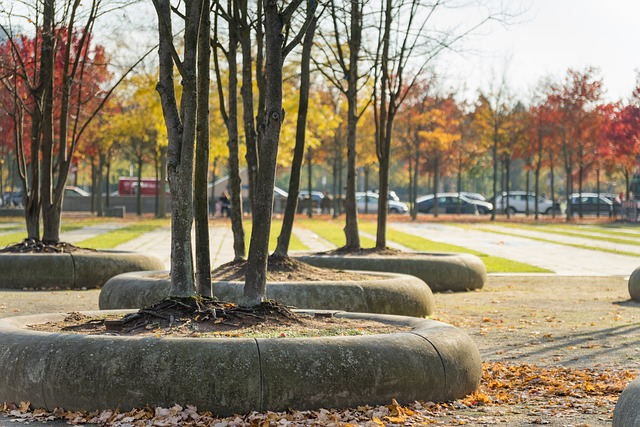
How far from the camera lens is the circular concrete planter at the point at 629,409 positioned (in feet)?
18.2

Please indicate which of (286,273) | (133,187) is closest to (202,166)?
(286,273)

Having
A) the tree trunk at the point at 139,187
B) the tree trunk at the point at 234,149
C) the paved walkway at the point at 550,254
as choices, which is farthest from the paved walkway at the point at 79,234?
the tree trunk at the point at 234,149

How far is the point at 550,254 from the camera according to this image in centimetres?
2653

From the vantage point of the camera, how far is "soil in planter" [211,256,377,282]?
42.2 feet

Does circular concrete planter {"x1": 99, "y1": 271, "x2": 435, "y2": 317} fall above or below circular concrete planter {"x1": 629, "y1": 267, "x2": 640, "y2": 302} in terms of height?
above

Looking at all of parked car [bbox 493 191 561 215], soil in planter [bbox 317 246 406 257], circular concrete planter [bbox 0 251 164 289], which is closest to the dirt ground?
circular concrete planter [bbox 0 251 164 289]

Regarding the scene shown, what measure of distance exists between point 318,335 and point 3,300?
764cm

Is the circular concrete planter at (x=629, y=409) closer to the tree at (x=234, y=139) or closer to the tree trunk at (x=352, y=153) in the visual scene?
the tree at (x=234, y=139)

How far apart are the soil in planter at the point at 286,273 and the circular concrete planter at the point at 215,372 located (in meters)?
5.42

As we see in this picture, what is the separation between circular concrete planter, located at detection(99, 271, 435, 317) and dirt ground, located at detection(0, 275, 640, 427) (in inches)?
27.2

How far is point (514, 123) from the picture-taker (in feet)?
195

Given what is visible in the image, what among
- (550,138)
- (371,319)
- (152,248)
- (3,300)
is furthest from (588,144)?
(371,319)

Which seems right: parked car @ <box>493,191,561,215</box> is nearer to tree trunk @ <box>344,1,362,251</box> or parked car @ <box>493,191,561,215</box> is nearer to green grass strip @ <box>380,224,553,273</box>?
green grass strip @ <box>380,224,553,273</box>

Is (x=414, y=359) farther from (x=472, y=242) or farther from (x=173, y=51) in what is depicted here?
(x=472, y=242)
